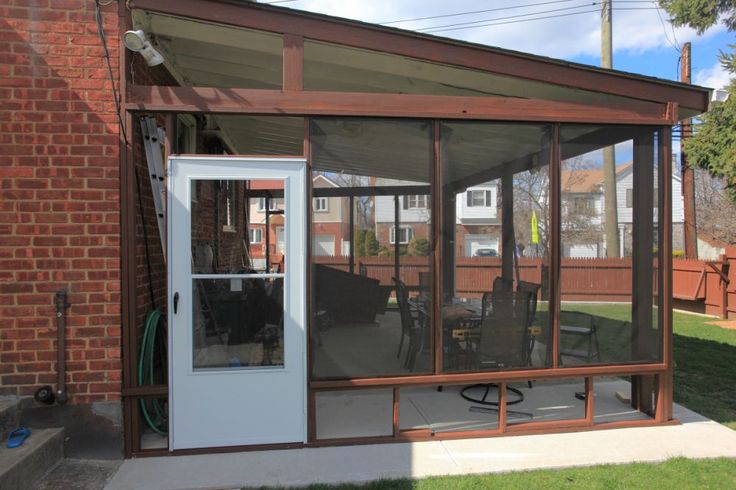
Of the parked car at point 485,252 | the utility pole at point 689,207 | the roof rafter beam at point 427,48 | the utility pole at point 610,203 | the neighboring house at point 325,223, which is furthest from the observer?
the utility pole at point 689,207

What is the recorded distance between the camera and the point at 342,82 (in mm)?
4637

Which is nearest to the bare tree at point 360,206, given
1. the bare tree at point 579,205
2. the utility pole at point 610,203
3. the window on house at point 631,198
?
the bare tree at point 579,205

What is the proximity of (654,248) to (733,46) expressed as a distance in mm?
9197

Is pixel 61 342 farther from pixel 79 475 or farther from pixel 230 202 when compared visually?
pixel 230 202

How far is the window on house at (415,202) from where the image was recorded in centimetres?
414

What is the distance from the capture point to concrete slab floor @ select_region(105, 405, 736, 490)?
133 inches

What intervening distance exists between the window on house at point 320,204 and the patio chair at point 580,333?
217cm

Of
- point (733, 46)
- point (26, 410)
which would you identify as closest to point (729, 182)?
point (733, 46)

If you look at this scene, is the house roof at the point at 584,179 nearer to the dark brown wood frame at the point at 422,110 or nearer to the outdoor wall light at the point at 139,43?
the dark brown wood frame at the point at 422,110

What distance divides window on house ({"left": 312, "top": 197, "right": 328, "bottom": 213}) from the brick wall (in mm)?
1403

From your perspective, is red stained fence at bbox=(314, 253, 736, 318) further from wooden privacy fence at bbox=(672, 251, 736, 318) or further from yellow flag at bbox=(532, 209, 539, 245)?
wooden privacy fence at bbox=(672, 251, 736, 318)

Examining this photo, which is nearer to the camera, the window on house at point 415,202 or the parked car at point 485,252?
the window on house at point 415,202

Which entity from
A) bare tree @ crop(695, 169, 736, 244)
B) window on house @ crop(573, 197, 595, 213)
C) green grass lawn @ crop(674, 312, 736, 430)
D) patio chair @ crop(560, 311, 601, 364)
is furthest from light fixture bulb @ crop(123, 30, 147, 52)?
bare tree @ crop(695, 169, 736, 244)

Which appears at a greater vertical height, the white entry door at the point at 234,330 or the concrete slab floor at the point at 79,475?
the white entry door at the point at 234,330
